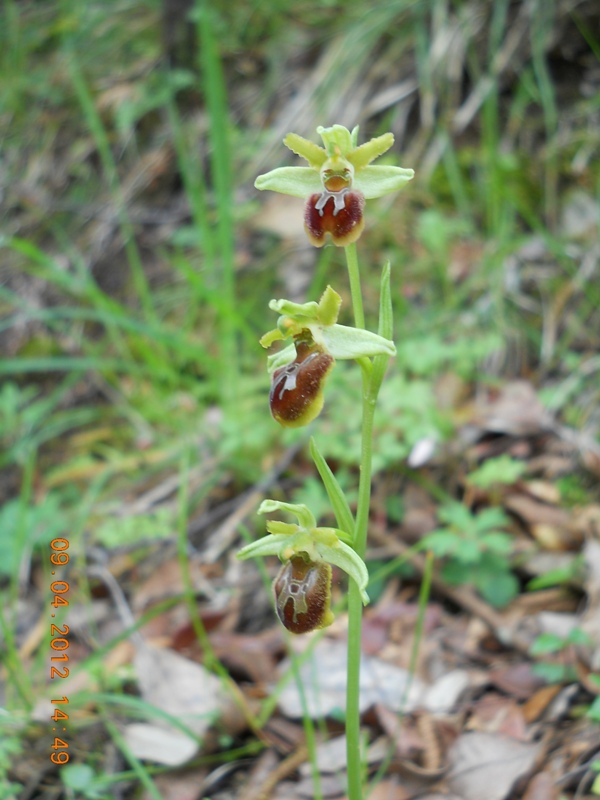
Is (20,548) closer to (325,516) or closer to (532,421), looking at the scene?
(325,516)

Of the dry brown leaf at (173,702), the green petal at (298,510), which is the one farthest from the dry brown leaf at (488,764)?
the green petal at (298,510)

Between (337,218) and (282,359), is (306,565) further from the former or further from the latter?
(337,218)

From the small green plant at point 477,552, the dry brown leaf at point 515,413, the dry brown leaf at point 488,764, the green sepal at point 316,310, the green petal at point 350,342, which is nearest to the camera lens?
the green petal at point 350,342

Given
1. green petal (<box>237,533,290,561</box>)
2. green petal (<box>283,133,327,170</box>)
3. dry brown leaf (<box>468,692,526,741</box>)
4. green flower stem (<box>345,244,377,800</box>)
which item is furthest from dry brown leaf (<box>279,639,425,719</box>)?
green petal (<box>283,133,327,170</box>)

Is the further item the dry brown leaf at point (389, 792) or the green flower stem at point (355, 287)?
the dry brown leaf at point (389, 792)

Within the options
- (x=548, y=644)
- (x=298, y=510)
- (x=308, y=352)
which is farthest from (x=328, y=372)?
(x=548, y=644)

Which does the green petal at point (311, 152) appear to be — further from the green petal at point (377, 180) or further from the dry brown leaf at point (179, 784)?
the dry brown leaf at point (179, 784)
